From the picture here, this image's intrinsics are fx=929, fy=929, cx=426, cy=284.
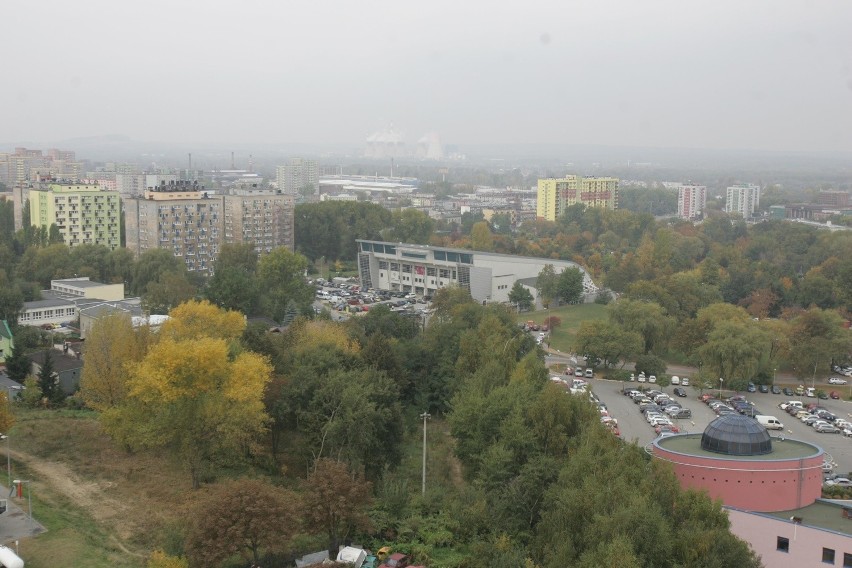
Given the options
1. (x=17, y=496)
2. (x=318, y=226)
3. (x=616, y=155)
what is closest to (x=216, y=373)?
(x=17, y=496)

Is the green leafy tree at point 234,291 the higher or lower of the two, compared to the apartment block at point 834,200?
lower

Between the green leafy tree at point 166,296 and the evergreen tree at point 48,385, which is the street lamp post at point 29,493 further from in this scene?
the green leafy tree at point 166,296

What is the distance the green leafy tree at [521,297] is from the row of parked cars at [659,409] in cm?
731

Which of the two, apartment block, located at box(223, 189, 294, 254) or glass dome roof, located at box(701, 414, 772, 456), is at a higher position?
apartment block, located at box(223, 189, 294, 254)

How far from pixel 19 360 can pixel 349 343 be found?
4924mm

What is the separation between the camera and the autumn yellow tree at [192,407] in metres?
9.46

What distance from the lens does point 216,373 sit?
31.7 ft

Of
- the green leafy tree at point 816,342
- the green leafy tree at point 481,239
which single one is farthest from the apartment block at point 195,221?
the green leafy tree at point 816,342

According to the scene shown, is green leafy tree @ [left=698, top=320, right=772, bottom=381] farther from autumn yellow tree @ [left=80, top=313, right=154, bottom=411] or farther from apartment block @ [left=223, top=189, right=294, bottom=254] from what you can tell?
apartment block @ [left=223, top=189, right=294, bottom=254]

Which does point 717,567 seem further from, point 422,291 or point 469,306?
point 422,291

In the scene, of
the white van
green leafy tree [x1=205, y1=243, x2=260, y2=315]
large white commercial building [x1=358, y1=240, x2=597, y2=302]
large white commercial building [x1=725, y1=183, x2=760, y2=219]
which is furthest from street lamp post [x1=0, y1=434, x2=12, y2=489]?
large white commercial building [x1=725, y1=183, x2=760, y2=219]

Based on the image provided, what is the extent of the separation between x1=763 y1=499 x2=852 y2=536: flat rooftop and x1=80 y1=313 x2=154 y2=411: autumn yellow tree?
24.1 feet

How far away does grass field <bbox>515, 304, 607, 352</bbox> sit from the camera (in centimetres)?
2047

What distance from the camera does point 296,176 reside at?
73438 mm
